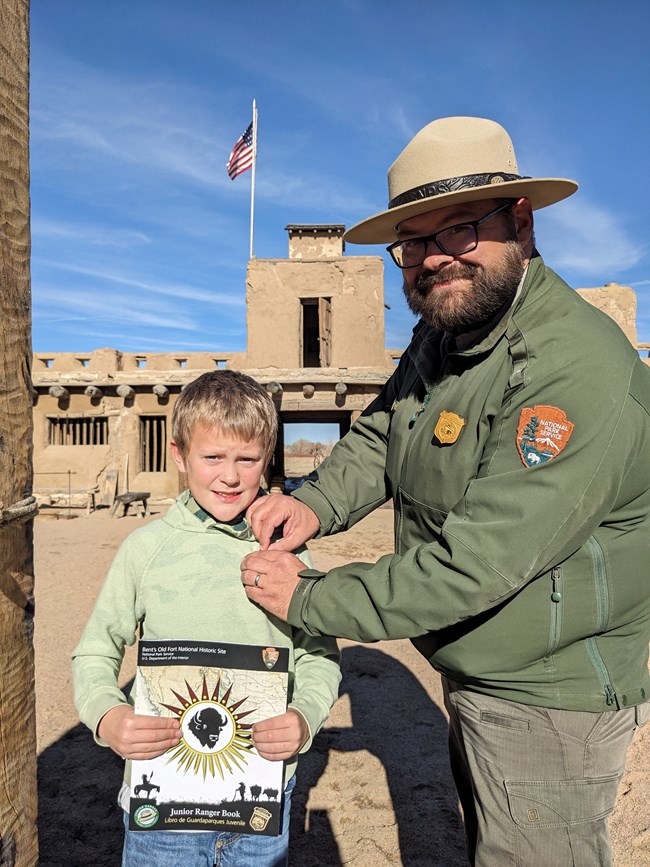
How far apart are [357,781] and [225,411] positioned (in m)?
2.55

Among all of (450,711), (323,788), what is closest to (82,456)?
(323,788)

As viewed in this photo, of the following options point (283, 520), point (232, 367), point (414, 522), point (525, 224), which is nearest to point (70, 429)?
point (232, 367)

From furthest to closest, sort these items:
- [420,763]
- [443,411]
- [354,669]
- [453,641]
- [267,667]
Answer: [354,669] < [420,763] < [443,411] < [453,641] < [267,667]

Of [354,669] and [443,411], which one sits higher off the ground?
[443,411]

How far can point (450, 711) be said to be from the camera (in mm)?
1971

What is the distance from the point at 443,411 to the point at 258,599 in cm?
76

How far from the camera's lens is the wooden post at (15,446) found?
1.30m

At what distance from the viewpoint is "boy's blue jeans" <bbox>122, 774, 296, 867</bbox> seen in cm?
165

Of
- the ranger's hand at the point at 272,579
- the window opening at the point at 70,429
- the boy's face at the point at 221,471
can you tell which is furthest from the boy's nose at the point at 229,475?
the window opening at the point at 70,429

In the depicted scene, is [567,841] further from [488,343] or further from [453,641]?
[488,343]

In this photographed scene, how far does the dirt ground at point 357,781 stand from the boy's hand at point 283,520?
171 centimetres

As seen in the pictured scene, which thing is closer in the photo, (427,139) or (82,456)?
(427,139)

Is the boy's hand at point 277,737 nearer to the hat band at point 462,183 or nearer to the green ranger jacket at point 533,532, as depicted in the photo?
the green ranger jacket at point 533,532

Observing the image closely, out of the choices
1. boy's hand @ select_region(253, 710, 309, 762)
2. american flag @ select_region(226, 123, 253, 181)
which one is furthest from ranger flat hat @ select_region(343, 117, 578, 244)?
american flag @ select_region(226, 123, 253, 181)
